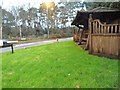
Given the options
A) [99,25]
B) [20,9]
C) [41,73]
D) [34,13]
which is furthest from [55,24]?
[41,73]

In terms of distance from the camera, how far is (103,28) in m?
9.11

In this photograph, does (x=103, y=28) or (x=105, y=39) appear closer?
(x=105, y=39)

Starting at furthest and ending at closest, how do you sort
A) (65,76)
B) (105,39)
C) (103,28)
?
1. (103,28)
2. (105,39)
3. (65,76)

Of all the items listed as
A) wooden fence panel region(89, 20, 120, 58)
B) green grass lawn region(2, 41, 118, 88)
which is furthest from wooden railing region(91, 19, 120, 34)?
green grass lawn region(2, 41, 118, 88)

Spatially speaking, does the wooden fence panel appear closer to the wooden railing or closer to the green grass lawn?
the wooden railing

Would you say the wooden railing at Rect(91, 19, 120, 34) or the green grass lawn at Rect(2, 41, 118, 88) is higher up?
the wooden railing at Rect(91, 19, 120, 34)

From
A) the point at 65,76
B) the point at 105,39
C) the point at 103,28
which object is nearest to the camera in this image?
the point at 65,76

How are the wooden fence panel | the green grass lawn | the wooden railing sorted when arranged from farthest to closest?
the wooden railing, the wooden fence panel, the green grass lawn

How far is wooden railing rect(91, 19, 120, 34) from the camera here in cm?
850

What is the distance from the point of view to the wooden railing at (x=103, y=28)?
335 inches

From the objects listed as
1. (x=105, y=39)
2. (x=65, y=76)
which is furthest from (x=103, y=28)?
(x=65, y=76)

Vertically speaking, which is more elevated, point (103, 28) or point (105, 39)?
point (103, 28)

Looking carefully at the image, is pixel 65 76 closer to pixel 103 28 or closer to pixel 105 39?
pixel 105 39

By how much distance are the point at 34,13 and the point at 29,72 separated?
42759mm
